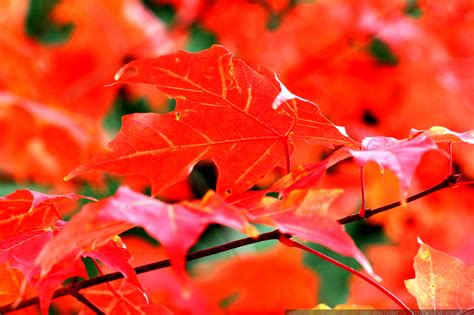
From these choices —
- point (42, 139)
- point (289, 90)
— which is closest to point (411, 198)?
point (289, 90)

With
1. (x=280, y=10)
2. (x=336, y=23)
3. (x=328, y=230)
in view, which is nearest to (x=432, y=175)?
(x=336, y=23)

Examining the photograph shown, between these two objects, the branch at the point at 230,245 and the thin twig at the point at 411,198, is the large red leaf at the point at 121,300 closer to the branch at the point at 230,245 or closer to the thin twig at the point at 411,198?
the branch at the point at 230,245

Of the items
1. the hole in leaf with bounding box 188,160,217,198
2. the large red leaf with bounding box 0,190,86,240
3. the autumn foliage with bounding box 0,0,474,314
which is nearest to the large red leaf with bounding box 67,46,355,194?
the large red leaf with bounding box 0,190,86,240

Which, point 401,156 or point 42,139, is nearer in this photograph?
point 401,156

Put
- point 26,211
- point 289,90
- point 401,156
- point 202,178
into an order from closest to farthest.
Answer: point 401,156 < point 26,211 < point 289,90 < point 202,178

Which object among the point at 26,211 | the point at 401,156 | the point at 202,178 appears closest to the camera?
the point at 401,156

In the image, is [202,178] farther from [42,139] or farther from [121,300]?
[121,300]

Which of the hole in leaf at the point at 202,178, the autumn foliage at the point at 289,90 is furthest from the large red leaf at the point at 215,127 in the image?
the hole in leaf at the point at 202,178
